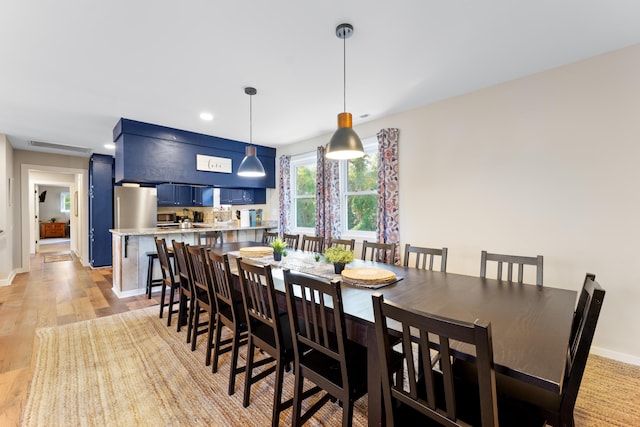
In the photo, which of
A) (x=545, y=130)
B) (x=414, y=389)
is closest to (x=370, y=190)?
(x=545, y=130)

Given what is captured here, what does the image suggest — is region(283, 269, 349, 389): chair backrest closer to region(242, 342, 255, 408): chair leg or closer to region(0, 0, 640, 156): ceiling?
region(242, 342, 255, 408): chair leg

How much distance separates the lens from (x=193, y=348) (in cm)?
A: 257

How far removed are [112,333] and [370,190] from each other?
140 inches

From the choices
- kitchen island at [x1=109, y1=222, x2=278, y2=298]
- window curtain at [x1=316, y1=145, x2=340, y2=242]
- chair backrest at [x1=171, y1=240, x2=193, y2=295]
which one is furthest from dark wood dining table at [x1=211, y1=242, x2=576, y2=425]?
kitchen island at [x1=109, y1=222, x2=278, y2=298]

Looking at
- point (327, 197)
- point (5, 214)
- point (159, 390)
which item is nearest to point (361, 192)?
point (327, 197)

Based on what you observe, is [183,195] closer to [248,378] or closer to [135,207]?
[135,207]

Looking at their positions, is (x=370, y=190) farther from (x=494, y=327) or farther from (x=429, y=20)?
(x=494, y=327)

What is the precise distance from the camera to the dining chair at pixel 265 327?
1.60 meters

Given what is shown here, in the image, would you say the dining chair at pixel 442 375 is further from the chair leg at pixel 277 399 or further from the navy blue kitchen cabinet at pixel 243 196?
the navy blue kitchen cabinet at pixel 243 196

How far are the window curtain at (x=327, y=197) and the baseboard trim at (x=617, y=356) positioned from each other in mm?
3043

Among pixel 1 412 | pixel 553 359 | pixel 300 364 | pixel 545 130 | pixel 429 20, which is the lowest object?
pixel 1 412

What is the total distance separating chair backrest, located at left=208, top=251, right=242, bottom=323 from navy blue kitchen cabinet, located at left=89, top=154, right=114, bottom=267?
18.3 ft

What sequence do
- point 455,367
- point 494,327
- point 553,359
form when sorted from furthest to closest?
point 455,367 → point 494,327 → point 553,359

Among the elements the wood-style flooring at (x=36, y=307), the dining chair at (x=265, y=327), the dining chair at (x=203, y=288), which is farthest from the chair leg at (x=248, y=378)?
the wood-style flooring at (x=36, y=307)
